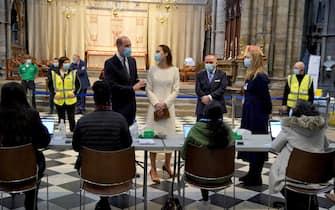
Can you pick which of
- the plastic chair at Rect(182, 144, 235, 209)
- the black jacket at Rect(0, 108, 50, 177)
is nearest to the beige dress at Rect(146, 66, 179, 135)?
the plastic chair at Rect(182, 144, 235, 209)

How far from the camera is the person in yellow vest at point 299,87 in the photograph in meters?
7.26

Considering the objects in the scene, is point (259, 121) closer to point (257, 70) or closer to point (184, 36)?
point (257, 70)

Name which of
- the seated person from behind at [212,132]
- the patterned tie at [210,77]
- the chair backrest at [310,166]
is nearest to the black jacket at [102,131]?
the seated person from behind at [212,132]

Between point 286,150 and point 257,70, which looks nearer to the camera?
point 286,150

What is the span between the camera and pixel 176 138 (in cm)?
439

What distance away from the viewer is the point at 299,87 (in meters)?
7.39

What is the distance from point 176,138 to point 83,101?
7.44m

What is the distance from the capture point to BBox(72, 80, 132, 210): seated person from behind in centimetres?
350

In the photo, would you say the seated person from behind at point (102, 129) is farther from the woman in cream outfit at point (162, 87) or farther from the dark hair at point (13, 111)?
the woman in cream outfit at point (162, 87)

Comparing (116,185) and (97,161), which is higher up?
(97,161)

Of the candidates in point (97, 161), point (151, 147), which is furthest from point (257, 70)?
point (97, 161)

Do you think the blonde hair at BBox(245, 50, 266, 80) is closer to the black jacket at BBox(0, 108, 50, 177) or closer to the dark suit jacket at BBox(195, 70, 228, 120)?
the dark suit jacket at BBox(195, 70, 228, 120)

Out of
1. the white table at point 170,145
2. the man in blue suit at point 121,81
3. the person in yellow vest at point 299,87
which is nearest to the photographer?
the white table at point 170,145

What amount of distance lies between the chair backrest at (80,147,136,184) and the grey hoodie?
52.8 inches
